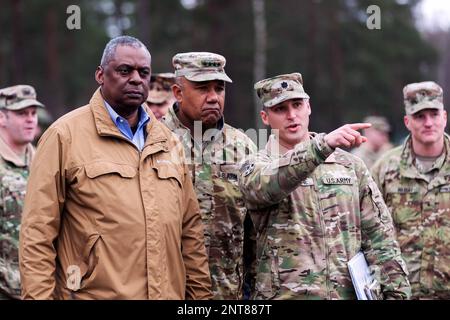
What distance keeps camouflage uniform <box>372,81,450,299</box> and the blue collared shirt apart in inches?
119

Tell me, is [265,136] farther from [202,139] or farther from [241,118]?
[241,118]

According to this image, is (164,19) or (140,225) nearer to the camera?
(140,225)

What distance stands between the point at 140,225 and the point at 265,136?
159 centimetres

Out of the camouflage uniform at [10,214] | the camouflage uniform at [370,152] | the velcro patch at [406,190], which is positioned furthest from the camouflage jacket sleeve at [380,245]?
the camouflage uniform at [370,152]

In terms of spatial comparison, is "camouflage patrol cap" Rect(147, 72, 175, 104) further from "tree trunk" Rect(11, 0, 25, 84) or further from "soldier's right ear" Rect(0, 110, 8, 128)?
"tree trunk" Rect(11, 0, 25, 84)

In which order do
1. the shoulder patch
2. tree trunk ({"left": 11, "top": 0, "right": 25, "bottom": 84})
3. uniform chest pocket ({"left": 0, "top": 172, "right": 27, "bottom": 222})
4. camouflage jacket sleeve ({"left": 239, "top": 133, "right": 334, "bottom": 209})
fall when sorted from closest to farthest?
camouflage jacket sleeve ({"left": 239, "top": 133, "right": 334, "bottom": 209}) → the shoulder patch → uniform chest pocket ({"left": 0, "top": 172, "right": 27, "bottom": 222}) → tree trunk ({"left": 11, "top": 0, "right": 25, "bottom": 84})

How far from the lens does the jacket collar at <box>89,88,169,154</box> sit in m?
4.79

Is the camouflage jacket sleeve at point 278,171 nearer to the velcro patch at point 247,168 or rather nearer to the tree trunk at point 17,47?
the velcro patch at point 247,168

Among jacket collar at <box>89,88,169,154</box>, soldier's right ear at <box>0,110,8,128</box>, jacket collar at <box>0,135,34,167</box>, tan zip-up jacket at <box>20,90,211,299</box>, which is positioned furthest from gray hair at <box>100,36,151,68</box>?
soldier's right ear at <box>0,110,8,128</box>

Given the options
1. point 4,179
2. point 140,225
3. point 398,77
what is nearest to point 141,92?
point 140,225

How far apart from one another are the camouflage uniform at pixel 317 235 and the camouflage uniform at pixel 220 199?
78 cm
